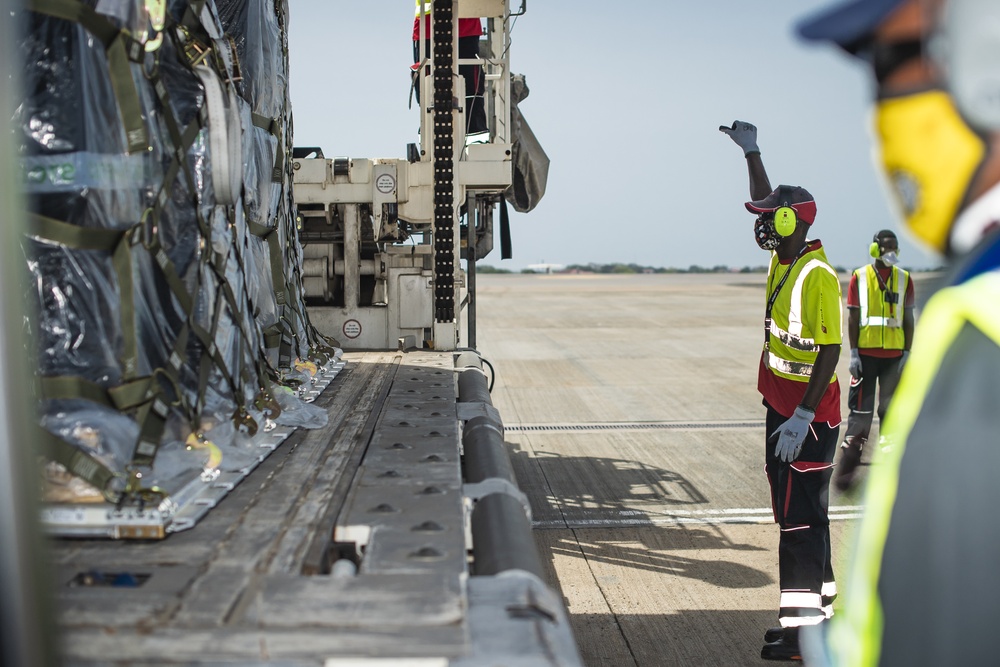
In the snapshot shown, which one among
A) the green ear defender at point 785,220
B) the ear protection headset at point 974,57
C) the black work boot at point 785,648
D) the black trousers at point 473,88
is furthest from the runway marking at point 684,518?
the ear protection headset at point 974,57

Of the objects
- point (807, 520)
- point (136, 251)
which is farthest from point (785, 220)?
point (136, 251)

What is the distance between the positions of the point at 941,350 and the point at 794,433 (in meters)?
3.35

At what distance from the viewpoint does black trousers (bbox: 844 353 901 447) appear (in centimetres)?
798

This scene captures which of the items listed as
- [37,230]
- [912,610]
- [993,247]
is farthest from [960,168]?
[37,230]

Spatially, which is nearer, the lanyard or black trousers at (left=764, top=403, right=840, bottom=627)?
black trousers at (left=764, top=403, right=840, bottom=627)

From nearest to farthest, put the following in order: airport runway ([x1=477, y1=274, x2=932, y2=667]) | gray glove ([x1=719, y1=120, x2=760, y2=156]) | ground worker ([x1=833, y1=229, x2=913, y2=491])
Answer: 1. airport runway ([x1=477, y1=274, x2=932, y2=667])
2. gray glove ([x1=719, y1=120, x2=760, y2=156])
3. ground worker ([x1=833, y1=229, x2=913, y2=491])

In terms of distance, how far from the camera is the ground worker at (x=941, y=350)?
1043 mm

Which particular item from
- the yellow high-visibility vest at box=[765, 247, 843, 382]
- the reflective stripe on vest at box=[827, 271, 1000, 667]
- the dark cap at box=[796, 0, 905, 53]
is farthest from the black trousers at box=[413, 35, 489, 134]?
the reflective stripe on vest at box=[827, 271, 1000, 667]

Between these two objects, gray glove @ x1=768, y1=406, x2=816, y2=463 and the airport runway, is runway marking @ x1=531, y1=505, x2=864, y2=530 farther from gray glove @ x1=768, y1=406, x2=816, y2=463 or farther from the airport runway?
gray glove @ x1=768, y1=406, x2=816, y2=463

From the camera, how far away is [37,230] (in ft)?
8.02

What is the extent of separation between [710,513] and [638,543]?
2.72ft

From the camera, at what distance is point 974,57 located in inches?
43.1

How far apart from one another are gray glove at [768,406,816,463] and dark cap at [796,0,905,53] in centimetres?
332

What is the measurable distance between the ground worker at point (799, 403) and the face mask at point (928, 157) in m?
3.21
